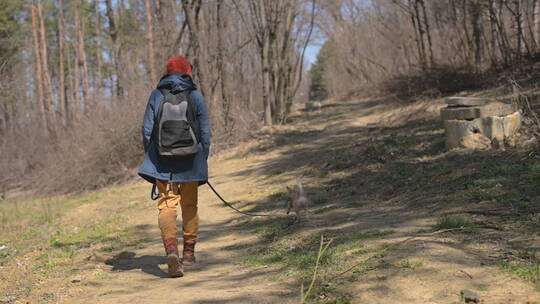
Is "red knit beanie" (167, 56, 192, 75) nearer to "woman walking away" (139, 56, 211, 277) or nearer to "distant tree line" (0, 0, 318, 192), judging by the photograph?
"woman walking away" (139, 56, 211, 277)

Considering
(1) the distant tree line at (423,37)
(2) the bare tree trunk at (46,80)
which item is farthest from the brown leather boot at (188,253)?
(2) the bare tree trunk at (46,80)

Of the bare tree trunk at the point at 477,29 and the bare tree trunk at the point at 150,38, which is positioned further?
the bare tree trunk at the point at 150,38

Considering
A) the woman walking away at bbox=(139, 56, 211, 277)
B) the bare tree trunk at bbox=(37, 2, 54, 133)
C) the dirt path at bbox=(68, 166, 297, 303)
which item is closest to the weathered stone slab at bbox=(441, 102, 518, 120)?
the dirt path at bbox=(68, 166, 297, 303)

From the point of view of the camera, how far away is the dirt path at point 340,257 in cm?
345

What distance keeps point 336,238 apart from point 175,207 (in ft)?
4.88

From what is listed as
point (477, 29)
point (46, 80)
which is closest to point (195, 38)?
point (477, 29)

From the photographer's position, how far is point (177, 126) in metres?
4.78

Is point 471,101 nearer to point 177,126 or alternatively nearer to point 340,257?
point 340,257

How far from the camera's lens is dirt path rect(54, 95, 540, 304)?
3447 mm

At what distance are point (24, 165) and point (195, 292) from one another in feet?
66.0

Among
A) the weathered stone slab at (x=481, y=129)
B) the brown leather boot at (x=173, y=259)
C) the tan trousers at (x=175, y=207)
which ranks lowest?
the brown leather boot at (x=173, y=259)

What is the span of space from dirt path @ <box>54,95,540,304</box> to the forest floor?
0.6 inches

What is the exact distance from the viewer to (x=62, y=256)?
6.30m

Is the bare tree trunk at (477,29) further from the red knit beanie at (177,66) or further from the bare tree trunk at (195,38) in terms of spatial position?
the red knit beanie at (177,66)
